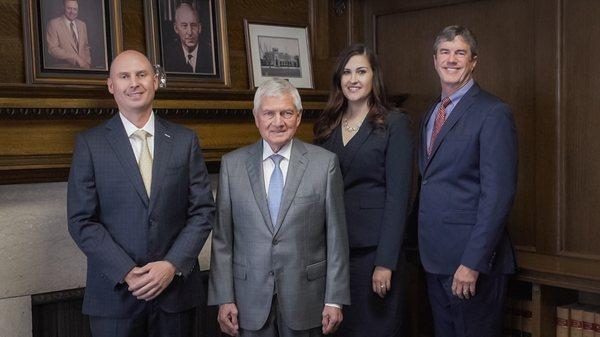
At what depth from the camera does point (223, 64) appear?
3656 millimetres

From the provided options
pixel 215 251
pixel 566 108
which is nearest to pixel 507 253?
pixel 566 108

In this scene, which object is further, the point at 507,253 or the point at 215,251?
the point at 507,253

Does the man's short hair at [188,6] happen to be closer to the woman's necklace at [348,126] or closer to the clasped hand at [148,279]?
the woman's necklace at [348,126]

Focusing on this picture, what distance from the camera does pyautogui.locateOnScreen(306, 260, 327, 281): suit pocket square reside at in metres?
2.63

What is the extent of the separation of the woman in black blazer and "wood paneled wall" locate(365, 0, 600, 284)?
29.5 inches

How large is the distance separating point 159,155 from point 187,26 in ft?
3.35

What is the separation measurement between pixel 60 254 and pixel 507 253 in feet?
5.63

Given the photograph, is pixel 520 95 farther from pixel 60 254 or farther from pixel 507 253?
pixel 60 254

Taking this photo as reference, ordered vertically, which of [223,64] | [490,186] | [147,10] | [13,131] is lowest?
[490,186]

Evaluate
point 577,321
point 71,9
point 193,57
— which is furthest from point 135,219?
point 577,321

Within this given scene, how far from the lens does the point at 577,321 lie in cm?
343

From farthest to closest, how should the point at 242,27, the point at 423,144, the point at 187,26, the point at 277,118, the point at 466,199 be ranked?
the point at 242,27 < the point at 187,26 < the point at 423,144 < the point at 466,199 < the point at 277,118

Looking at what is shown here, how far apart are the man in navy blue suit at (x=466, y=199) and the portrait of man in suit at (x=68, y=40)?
4.43 ft

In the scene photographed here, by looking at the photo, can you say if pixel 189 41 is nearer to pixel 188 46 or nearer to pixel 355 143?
pixel 188 46
